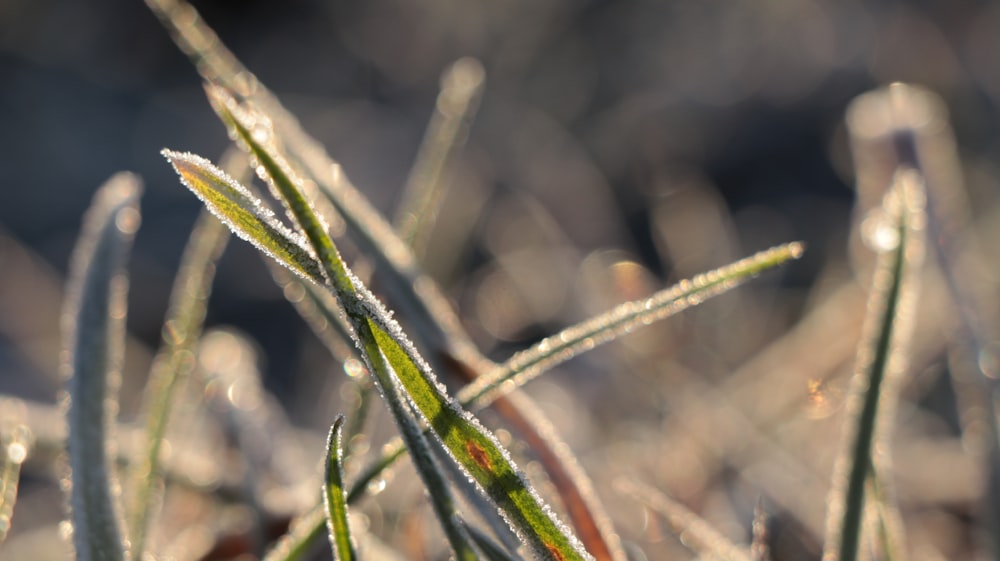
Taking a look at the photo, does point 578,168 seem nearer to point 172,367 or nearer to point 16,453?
point 172,367

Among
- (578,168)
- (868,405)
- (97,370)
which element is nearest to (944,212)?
(868,405)

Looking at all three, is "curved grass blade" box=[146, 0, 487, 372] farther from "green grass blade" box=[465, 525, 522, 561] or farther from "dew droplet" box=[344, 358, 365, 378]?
"green grass blade" box=[465, 525, 522, 561]

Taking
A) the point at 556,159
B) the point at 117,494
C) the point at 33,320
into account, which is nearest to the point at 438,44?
the point at 556,159

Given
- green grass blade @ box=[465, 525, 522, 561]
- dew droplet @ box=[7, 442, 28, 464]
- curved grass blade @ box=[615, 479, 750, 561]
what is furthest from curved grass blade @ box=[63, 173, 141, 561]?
curved grass blade @ box=[615, 479, 750, 561]

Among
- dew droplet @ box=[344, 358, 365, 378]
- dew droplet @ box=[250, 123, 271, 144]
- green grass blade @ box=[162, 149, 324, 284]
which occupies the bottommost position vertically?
green grass blade @ box=[162, 149, 324, 284]

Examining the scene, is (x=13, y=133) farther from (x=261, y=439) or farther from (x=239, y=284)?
(x=261, y=439)

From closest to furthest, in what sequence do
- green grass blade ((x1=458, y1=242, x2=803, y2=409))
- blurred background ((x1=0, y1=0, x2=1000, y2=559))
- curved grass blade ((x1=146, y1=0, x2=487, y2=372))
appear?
green grass blade ((x1=458, y1=242, x2=803, y2=409)) → curved grass blade ((x1=146, y1=0, x2=487, y2=372)) → blurred background ((x1=0, y1=0, x2=1000, y2=559))
